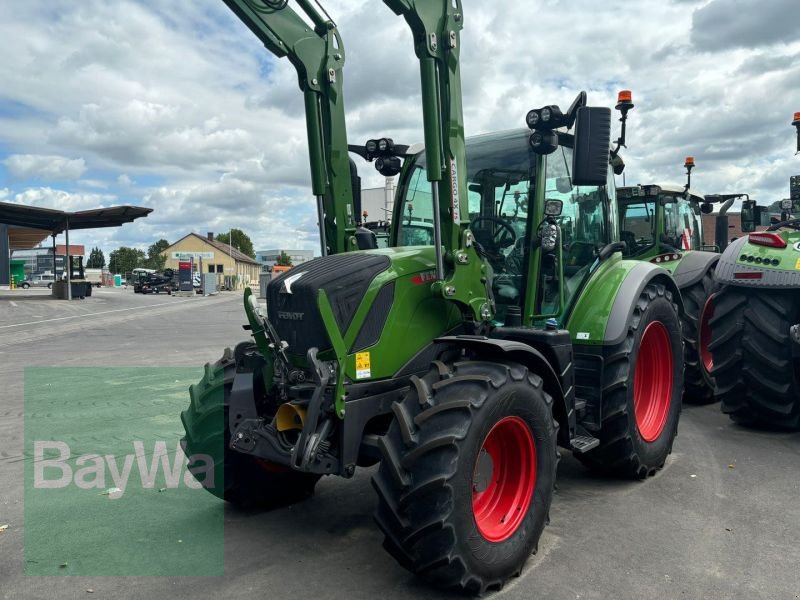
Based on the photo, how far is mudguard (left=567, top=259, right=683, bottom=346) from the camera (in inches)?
175

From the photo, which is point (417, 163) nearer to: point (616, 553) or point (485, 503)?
point (485, 503)

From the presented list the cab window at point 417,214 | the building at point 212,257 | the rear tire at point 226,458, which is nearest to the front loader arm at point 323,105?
the cab window at point 417,214

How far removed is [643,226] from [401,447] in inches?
279

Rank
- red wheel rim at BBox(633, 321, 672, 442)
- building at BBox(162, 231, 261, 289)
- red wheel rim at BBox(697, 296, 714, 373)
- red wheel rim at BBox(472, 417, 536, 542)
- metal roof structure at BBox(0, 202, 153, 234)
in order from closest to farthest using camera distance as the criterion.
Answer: red wheel rim at BBox(472, 417, 536, 542), red wheel rim at BBox(633, 321, 672, 442), red wheel rim at BBox(697, 296, 714, 373), metal roof structure at BBox(0, 202, 153, 234), building at BBox(162, 231, 261, 289)

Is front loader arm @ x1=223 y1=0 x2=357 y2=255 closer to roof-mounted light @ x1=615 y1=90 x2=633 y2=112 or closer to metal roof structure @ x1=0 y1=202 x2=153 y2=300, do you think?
roof-mounted light @ x1=615 y1=90 x2=633 y2=112

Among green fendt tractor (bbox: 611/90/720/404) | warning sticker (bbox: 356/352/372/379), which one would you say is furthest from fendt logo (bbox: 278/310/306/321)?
green fendt tractor (bbox: 611/90/720/404)

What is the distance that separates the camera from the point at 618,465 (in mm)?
4535

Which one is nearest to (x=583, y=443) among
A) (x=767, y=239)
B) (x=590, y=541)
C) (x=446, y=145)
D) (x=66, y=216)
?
(x=590, y=541)

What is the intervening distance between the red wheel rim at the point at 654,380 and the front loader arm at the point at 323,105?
2.43m

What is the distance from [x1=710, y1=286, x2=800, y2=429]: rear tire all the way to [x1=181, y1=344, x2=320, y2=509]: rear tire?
3928mm

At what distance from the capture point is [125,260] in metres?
112

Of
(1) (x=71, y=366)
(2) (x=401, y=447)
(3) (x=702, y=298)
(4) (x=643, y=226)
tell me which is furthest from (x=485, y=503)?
(1) (x=71, y=366)

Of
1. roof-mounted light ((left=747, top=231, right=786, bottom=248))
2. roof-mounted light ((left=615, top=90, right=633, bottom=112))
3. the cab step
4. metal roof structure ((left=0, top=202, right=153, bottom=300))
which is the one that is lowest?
the cab step

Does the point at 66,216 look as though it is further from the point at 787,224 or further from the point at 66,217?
the point at 787,224
